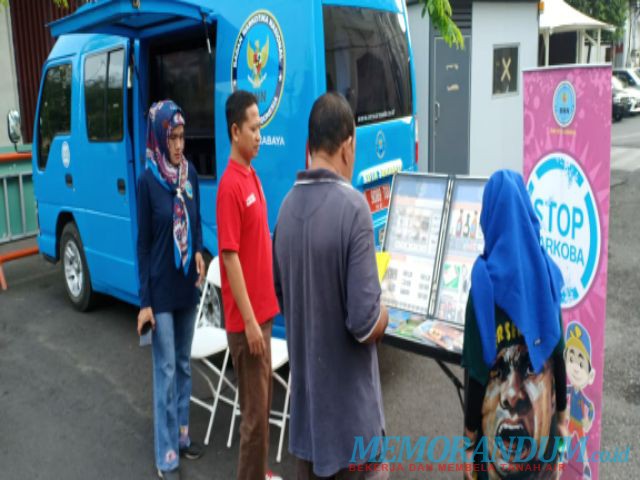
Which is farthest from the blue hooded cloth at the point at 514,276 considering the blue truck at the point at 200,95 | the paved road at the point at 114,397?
the blue truck at the point at 200,95

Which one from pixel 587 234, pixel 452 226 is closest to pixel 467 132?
pixel 452 226

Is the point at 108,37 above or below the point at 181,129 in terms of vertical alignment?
above

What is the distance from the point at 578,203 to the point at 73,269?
5163mm

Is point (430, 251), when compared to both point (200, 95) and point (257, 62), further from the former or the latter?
point (200, 95)

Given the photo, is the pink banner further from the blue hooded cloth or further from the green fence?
the green fence

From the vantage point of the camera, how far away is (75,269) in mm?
6520

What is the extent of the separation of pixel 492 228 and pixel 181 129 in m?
1.86

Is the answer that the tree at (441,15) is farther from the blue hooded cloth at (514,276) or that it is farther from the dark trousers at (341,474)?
the dark trousers at (341,474)

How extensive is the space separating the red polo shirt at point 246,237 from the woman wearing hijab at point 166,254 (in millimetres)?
444

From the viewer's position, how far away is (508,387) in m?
2.40

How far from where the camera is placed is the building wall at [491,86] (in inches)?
391

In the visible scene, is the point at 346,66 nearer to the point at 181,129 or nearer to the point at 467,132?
the point at 181,129

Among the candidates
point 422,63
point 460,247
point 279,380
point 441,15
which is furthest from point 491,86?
point 279,380

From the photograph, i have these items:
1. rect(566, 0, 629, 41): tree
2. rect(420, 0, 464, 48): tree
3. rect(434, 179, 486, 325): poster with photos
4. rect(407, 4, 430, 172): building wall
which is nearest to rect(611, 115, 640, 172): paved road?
rect(566, 0, 629, 41): tree
